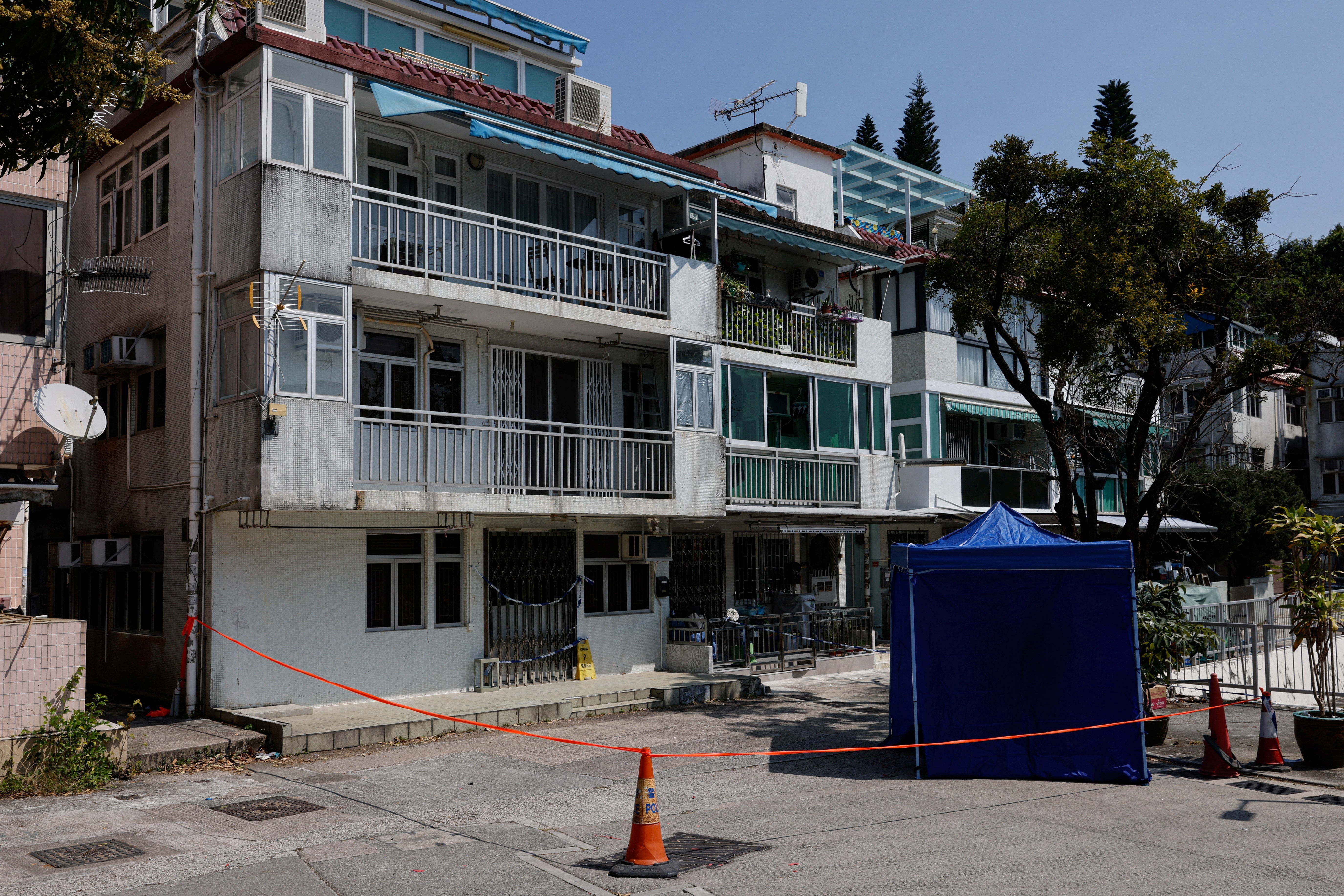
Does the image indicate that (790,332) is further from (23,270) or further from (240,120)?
(23,270)

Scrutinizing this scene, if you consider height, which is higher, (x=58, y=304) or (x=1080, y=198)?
(x=1080, y=198)

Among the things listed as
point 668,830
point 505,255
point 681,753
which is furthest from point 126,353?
point 668,830

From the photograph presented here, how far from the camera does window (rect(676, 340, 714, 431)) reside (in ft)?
60.5

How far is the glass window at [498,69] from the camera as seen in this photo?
21.2 meters

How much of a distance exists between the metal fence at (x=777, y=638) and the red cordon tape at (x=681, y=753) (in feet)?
16.6

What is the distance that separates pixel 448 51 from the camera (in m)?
20.8

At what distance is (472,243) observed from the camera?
16625mm

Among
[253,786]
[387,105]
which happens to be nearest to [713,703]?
[253,786]

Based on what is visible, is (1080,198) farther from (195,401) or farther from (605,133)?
(195,401)

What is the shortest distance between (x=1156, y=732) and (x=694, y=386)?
9065 millimetres

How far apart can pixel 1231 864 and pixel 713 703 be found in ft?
31.6

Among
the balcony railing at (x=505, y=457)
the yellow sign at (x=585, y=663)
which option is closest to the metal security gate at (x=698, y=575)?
the yellow sign at (x=585, y=663)

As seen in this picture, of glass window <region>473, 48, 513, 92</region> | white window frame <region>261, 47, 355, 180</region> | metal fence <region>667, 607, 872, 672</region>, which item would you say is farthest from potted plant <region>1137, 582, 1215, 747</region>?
glass window <region>473, 48, 513, 92</region>

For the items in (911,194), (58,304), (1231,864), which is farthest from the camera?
(911,194)
